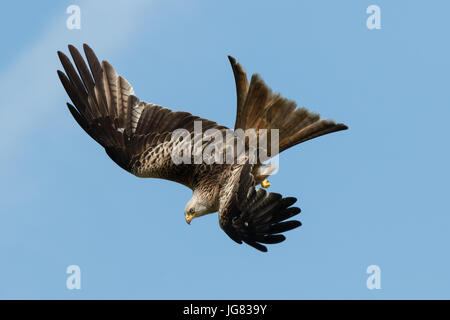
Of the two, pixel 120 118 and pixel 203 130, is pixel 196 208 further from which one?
pixel 120 118

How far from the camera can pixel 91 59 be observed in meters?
11.5

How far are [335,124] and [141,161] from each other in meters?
2.80

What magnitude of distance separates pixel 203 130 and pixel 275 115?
3.75 ft

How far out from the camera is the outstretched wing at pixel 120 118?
36.5ft

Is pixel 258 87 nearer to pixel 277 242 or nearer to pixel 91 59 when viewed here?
pixel 277 242

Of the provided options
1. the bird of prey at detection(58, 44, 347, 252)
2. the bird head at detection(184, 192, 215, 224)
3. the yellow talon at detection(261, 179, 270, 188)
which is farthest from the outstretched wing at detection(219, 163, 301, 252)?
the yellow talon at detection(261, 179, 270, 188)

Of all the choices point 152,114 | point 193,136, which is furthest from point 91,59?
point 193,136

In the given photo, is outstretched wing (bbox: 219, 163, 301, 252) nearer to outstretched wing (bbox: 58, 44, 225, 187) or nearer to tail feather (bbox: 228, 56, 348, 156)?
tail feather (bbox: 228, 56, 348, 156)

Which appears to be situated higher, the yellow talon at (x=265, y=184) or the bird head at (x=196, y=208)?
the yellow talon at (x=265, y=184)

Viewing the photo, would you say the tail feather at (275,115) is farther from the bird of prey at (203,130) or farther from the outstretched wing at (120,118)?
the outstretched wing at (120,118)

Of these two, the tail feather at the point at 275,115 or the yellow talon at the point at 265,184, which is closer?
the tail feather at the point at 275,115

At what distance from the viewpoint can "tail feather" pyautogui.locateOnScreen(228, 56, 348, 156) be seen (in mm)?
10219

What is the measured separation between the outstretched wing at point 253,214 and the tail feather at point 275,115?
2.46 ft

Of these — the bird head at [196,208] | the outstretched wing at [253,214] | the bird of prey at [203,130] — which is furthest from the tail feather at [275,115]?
the bird head at [196,208]
